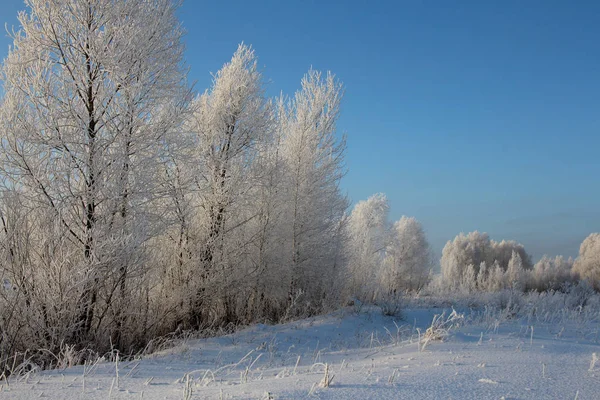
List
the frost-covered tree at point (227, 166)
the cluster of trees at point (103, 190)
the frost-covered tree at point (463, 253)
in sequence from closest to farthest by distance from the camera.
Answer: the cluster of trees at point (103, 190)
the frost-covered tree at point (227, 166)
the frost-covered tree at point (463, 253)

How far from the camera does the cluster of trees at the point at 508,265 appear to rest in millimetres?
39156

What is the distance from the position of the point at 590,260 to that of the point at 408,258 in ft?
56.6

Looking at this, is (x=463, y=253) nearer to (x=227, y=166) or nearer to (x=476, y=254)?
(x=476, y=254)

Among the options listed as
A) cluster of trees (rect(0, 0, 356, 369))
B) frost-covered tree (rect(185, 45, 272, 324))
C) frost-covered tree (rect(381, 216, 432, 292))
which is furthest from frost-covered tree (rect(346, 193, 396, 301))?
cluster of trees (rect(0, 0, 356, 369))

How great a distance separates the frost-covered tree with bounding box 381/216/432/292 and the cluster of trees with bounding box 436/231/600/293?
2.04 meters

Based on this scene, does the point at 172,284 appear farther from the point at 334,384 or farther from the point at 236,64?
the point at 334,384

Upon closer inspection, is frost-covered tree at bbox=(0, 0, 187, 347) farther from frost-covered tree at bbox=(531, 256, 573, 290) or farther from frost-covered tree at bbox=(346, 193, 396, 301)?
frost-covered tree at bbox=(531, 256, 573, 290)

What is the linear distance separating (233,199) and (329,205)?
12.9ft

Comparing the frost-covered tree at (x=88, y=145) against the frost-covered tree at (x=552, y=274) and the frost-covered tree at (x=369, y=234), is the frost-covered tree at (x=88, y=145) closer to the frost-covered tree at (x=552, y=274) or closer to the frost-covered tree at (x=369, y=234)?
the frost-covered tree at (x=369, y=234)

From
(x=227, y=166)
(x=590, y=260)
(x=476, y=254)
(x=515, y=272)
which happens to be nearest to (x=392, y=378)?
(x=227, y=166)

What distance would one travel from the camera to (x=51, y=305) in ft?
21.4

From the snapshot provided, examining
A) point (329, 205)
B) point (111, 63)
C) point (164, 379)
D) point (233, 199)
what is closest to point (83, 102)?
point (111, 63)

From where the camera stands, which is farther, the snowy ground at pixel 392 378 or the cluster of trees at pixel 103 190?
the cluster of trees at pixel 103 190

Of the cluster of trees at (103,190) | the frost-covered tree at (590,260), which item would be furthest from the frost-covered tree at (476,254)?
the cluster of trees at (103,190)
